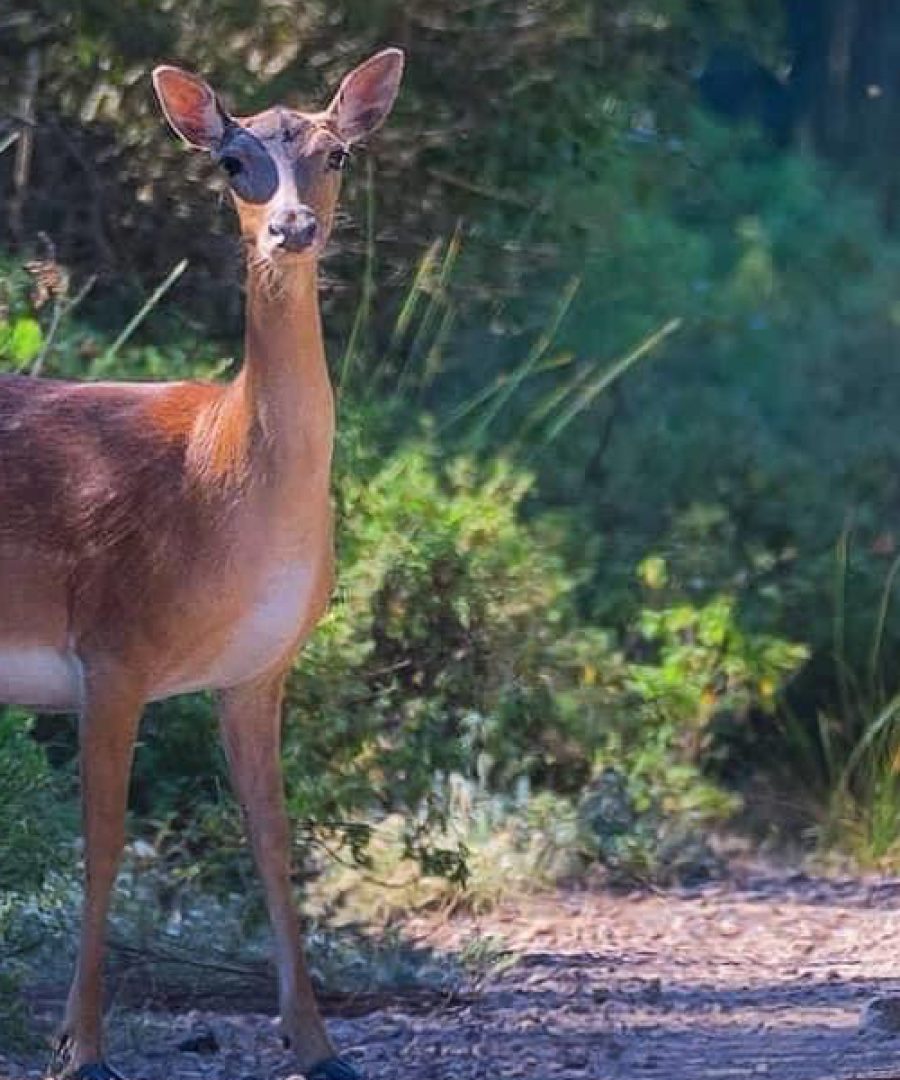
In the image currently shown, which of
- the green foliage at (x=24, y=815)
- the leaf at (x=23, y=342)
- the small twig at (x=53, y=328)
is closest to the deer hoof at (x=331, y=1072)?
the green foliage at (x=24, y=815)

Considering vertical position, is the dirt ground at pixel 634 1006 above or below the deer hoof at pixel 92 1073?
below

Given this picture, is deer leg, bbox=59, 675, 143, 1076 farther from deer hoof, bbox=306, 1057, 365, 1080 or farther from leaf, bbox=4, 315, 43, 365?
leaf, bbox=4, 315, 43, 365

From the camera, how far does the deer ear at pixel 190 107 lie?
18.8ft

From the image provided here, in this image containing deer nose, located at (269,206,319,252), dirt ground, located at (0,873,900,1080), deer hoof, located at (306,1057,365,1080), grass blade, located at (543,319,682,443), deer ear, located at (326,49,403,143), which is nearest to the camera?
deer nose, located at (269,206,319,252)

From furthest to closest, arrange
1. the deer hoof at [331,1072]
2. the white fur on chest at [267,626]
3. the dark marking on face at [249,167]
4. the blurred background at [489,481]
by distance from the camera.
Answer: the blurred background at [489,481] < the deer hoof at [331,1072] < the white fur on chest at [267,626] < the dark marking on face at [249,167]

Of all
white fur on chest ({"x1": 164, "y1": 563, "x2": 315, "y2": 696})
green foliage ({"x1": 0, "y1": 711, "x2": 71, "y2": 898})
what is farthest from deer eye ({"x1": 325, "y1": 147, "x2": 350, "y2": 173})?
green foliage ({"x1": 0, "y1": 711, "x2": 71, "y2": 898})

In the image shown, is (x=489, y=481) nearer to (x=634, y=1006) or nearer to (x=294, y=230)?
(x=634, y=1006)

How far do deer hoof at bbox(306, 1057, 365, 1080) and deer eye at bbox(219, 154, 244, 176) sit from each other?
1.83m

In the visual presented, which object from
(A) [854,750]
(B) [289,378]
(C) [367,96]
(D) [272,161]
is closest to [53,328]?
(C) [367,96]

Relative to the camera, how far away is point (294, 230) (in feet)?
17.4

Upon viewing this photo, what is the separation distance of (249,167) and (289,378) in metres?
0.42

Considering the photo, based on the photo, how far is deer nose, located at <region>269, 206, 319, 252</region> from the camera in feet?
17.5

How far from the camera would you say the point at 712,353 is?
12758 millimetres

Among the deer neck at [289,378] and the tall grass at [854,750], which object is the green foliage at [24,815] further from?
the tall grass at [854,750]
